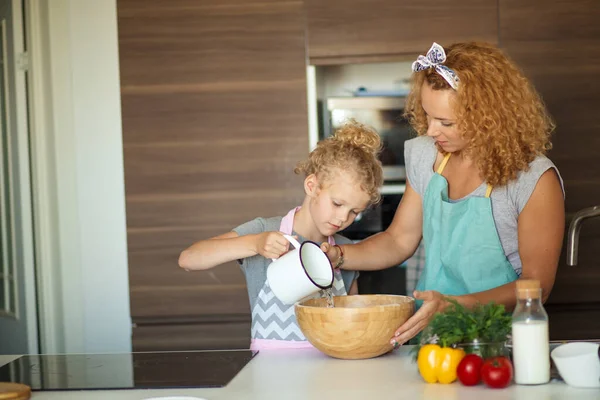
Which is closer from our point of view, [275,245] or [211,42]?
[275,245]

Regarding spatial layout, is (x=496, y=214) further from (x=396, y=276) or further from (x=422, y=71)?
(x=396, y=276)

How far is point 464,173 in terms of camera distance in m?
2.16

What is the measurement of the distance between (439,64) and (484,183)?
315mm

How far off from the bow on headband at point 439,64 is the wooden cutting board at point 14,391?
1147 millimetres

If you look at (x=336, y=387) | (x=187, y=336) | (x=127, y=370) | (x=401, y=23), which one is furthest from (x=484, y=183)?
(x=187, y=336)

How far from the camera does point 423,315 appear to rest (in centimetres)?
171

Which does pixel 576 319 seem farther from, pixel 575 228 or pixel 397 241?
pixel 575 228

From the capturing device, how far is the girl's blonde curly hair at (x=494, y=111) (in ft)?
6.49

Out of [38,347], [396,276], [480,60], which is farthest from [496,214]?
[38,347]

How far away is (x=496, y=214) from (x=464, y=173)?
0.50 ft

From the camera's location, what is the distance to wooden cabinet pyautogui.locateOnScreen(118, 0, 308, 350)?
10.8 feet

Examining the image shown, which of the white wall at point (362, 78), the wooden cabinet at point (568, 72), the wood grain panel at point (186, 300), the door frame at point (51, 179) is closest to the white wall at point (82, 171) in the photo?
the door frame at point (51, 179)

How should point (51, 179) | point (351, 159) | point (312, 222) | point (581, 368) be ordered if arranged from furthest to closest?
point (51, 179) < point (312, 222) < point (351, 159) < point (581, 368)

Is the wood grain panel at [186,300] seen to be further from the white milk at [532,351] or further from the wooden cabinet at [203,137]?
the white milk at [532,351]
